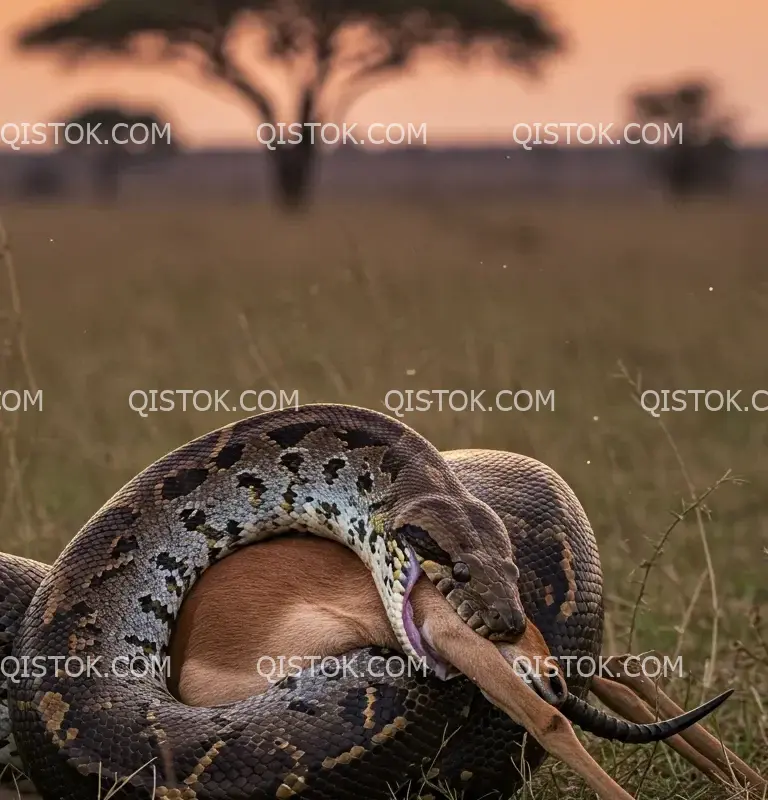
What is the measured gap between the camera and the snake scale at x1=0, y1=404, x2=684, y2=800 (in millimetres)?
4551

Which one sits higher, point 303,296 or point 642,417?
point 303,296

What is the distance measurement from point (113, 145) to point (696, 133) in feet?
60.3

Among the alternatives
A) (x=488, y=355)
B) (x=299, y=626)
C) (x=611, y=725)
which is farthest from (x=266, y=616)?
(x=488, y=355)

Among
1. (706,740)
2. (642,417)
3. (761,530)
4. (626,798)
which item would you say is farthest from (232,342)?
(626,798)

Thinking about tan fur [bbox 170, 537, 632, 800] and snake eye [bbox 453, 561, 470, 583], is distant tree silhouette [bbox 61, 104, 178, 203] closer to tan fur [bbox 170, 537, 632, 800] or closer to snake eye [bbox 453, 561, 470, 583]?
tan fur [bbox 170, 537, 632, 800]

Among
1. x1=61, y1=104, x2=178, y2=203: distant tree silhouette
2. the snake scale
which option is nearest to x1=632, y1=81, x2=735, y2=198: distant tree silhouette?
x1=61, y1=104, x2=178, y2=203: distant tree silhouette

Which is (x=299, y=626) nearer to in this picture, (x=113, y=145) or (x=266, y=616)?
(x=266, y=616)

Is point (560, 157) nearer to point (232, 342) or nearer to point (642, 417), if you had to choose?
point (232, 342)

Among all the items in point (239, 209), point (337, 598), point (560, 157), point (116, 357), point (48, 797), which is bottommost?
point (48, 797)

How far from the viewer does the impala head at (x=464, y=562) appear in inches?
178

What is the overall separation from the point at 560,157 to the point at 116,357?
111ft

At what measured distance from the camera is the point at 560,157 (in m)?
48.3

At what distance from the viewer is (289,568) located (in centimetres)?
527

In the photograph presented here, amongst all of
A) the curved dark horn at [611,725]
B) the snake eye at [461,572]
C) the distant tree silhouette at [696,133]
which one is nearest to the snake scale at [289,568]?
the snake eye at [461,572]
